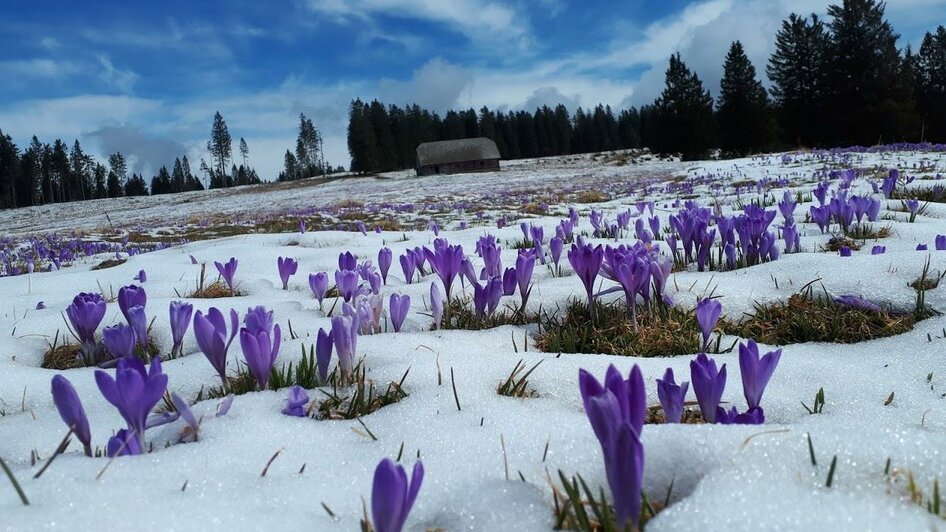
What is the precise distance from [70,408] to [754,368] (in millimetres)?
1568

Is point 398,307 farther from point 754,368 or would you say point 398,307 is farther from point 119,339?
point 754,368

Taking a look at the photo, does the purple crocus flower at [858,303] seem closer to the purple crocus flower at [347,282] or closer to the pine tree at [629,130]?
the purple crocus flower at [347,282]

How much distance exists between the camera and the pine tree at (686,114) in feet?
171

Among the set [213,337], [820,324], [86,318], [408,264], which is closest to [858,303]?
[820,324]

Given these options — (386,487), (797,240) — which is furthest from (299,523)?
(797,240)

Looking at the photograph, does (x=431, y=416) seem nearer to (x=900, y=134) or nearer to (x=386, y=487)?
(x=386, y=487)

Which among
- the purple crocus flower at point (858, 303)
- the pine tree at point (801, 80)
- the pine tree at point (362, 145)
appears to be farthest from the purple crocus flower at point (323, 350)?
the pine tree at point (362, 145)

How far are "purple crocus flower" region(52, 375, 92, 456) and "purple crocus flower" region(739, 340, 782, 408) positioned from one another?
1.51 metres

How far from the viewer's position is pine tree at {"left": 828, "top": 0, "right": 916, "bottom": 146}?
44.3 m

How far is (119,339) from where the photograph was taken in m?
2.07

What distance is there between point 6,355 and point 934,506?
313 centimetres

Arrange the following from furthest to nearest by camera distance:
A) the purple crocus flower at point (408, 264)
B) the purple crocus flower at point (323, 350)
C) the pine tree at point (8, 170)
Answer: the pine tree at point (8, 170)
the purple crocus flower at point (408, 264)
the purple crocus flower at point (323, 350)

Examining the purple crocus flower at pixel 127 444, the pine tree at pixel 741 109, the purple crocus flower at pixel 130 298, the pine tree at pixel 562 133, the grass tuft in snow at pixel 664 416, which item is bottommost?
the grass tuft in snow at pixel 664 416

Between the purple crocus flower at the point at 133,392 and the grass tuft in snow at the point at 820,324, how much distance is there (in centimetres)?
208
